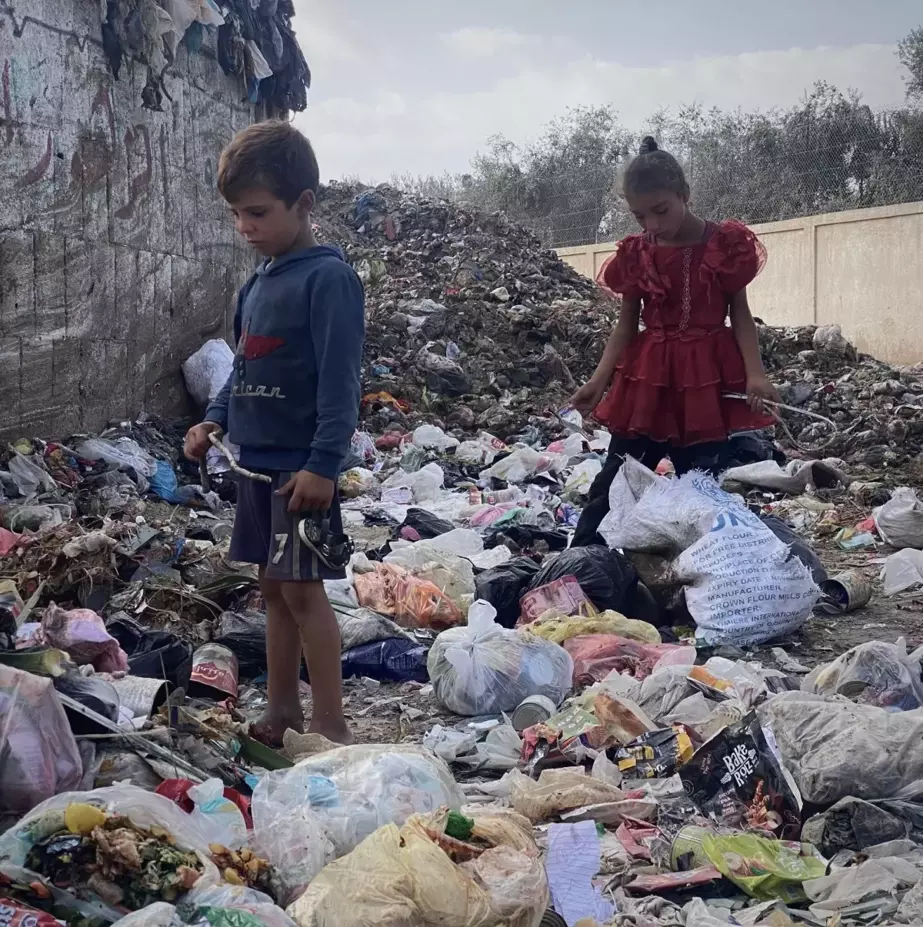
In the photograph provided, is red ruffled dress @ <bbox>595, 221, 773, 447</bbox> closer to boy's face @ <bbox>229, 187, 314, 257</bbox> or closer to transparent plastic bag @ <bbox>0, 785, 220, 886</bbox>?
boy's face @ <bbox>229, 187, 314, 257</bbox>

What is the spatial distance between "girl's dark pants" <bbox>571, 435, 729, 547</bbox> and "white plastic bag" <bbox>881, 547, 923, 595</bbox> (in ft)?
3.33

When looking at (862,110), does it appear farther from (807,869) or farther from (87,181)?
(807,869)

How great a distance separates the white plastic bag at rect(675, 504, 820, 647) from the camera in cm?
374

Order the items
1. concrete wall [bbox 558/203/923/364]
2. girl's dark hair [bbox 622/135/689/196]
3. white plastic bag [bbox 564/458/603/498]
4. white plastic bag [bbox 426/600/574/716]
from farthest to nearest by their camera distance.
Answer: concrete wall [bbox 558/203/923/364] → white plastic bag [bbox 564/458/603/498] → girl's dark hair [bbox 622/135/689/196] → white plastic bag [bbox 426/600/574/716]

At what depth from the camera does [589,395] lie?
414 cm

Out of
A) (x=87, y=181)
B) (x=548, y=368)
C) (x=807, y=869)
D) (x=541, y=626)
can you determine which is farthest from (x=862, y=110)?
(x=807, y=869)

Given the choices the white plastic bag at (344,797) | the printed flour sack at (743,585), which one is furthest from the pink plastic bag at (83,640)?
the printed flour sack at (743,585)

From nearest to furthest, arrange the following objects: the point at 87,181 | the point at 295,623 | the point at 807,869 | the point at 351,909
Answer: the point at 351,909 < the point at 807,869 < the point at 295,623 < the point at 87,181

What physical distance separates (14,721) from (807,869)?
1.56 metres

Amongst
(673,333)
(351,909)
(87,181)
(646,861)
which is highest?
(87,181)

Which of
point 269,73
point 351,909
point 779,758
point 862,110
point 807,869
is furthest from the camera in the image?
point 862,110

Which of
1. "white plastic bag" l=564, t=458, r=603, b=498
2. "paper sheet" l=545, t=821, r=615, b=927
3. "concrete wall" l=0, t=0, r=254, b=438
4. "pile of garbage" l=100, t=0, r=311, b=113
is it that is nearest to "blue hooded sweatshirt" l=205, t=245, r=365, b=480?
"paper sheet" l=545, t=821, r=615, b=927

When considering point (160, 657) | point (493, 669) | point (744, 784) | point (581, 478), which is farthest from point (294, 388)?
point (581, 478)

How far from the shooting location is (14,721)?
2.00 metres
